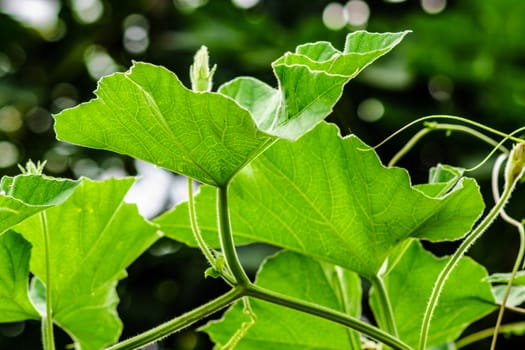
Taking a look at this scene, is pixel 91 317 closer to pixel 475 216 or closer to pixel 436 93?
pixel 475 216

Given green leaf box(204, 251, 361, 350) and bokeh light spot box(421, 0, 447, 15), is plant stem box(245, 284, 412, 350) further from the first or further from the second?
bokeh light spot box(421, 0, 447, 15)

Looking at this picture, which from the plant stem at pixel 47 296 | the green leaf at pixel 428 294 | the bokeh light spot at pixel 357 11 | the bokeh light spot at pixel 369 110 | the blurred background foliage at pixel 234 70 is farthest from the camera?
the bokeh light spot at pixel 357 11

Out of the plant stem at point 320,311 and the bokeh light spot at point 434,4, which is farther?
the bokeh light spot at point 434,4

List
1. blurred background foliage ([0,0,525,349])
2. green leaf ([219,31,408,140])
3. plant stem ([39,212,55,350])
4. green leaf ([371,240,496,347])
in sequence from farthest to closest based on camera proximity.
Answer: blurred background foliage ([0,0,525,349]) < green leaf ([371,240,496,347]) < plant stem ([39,212,55,350]) < green leaf ([219,31,408,140])

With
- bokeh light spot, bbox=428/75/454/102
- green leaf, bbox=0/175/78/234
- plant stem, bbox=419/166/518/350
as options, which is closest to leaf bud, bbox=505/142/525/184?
plant stem, bbox=419/166/518/350

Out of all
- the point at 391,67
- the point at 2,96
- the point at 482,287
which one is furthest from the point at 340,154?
the point at 2,96

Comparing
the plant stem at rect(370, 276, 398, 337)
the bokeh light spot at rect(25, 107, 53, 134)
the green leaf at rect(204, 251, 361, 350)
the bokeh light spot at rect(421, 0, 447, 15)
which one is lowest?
the bokeh light spot at rect(25, 107, 53, 134)

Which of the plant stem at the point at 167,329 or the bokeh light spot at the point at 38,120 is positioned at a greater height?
the plant stem at the point at 167,329

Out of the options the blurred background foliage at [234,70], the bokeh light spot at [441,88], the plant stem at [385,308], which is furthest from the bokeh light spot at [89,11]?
the plant stem at [385,308]

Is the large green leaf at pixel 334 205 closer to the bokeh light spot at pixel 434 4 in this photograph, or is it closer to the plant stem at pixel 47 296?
the plant stem at pixel 47 296
